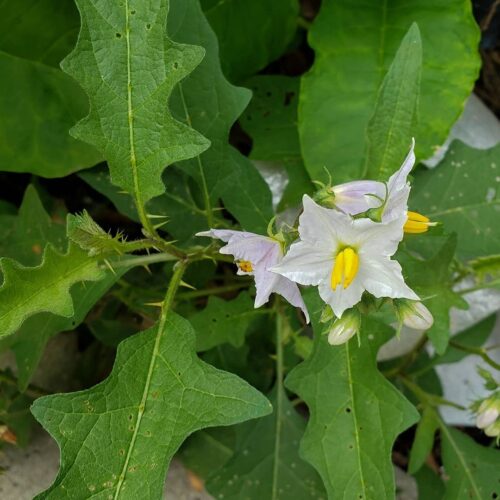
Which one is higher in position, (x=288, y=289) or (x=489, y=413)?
(x=288, y=289)

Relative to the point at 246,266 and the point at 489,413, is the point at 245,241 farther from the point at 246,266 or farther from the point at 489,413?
the point at 489,413

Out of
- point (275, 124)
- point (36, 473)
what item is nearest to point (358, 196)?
point (275, 124)

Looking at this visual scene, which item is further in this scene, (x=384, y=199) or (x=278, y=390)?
(x=278, y=390)

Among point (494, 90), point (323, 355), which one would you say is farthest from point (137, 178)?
point (494, 90)

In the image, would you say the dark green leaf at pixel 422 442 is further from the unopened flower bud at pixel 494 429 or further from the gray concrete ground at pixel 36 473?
the gray concrete ground at pixel 36 473

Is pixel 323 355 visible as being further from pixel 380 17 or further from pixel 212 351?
pixel 380 17

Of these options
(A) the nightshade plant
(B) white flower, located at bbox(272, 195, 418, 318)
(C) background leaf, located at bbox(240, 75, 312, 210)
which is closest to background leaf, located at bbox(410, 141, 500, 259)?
(A) the nightshade plant
